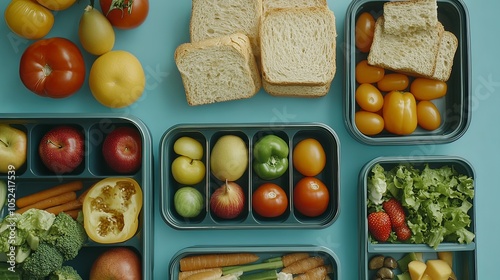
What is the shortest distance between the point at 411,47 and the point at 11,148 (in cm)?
167

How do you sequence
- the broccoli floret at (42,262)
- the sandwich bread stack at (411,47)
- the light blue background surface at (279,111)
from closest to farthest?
the broccoli floret at (42,262) → the sandwich bread stack at (411,47) → the light blue background surface at (279,111)

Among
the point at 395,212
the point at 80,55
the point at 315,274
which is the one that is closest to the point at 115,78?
the point at 80,55

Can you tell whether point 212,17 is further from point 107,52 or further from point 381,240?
point 381,240

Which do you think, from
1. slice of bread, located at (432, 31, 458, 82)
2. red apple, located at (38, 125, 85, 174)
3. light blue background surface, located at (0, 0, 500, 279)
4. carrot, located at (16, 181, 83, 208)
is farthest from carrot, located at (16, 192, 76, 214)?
slice of bread, located at (432, 31, 458, 82)

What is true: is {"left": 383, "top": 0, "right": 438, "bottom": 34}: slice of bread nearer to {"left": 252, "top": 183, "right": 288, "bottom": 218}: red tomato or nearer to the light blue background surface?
the light blue background surface

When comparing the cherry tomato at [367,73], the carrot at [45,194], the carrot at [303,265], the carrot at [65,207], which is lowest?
the carrot at [303,265]

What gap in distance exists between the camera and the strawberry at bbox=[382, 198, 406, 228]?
2.20m

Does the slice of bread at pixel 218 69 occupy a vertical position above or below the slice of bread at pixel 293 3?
below

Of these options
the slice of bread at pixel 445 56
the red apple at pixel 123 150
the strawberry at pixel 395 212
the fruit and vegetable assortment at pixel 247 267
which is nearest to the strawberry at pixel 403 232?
the strawberry at pixel 395 212

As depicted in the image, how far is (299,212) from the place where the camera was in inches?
89.4

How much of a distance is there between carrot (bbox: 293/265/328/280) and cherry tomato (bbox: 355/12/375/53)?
0.93 metres

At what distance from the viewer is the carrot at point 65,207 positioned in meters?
2.22

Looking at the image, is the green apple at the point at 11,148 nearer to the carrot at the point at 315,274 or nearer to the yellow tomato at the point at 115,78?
the yellow tomato at the point at 115,78

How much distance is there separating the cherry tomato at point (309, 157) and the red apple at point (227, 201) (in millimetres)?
273
